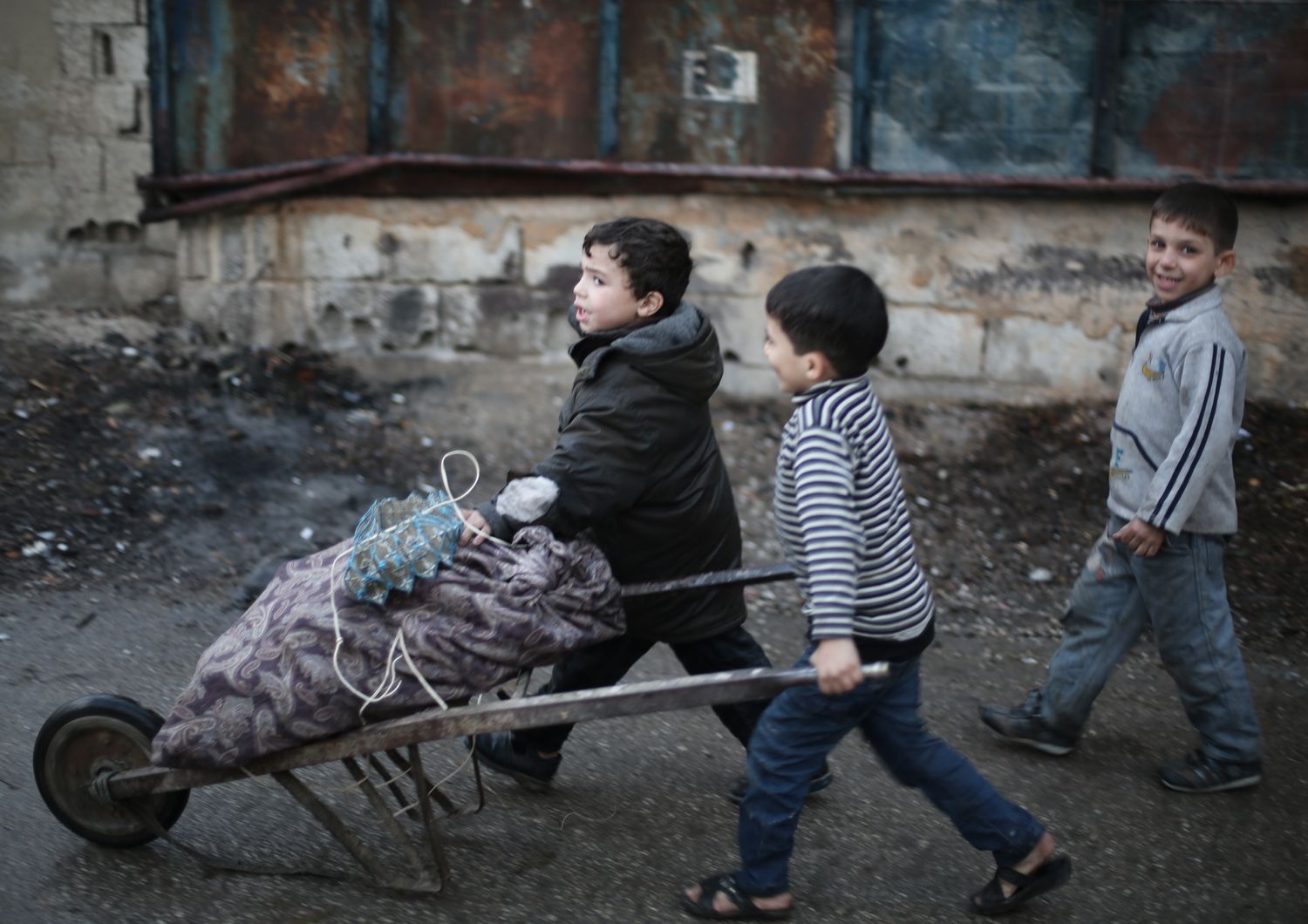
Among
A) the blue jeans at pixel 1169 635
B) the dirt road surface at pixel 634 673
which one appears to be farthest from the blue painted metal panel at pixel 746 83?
the blue jeans at pixel 1169 635

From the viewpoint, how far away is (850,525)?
2.76 m

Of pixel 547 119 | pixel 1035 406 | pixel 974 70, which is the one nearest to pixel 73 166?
pixel 547 119

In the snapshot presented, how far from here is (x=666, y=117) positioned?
6668 mm

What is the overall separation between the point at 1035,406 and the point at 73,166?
506 cm

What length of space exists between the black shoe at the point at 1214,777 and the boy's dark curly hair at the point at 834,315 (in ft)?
5.65

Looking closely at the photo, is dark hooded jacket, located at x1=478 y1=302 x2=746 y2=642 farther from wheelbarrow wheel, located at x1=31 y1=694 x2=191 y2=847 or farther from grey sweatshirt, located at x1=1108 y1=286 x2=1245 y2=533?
grey sweatshirt, located at x1=1108 y1=286 x2=1245 y2=533

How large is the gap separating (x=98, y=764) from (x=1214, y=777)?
294cm

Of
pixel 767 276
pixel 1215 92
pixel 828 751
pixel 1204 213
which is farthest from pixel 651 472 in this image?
pixel 1215 92

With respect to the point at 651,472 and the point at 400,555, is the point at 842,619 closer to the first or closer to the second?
the point at 651,472

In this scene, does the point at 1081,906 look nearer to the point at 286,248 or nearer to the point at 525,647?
the point at 525,647

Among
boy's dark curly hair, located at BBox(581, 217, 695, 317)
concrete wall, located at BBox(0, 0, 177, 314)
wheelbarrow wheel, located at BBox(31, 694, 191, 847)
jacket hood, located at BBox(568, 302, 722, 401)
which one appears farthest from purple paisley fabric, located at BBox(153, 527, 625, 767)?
concrete wall, located at BBox(0, 0, 177, 314)

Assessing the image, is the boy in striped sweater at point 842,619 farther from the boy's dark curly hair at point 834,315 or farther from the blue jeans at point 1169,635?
the blue jeans at point 1169,635

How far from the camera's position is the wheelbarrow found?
2783 mm

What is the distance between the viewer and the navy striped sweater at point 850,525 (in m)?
2.73
